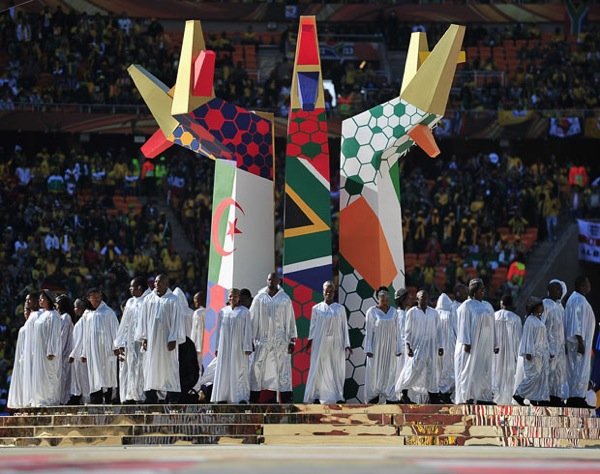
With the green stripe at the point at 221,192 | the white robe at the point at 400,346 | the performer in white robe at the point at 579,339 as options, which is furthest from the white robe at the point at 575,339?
the green stripe at the point at 221,192

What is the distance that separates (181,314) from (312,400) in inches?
95.8

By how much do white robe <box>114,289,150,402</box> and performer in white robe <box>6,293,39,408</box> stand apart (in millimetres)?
1602

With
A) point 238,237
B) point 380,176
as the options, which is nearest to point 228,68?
point 380,176

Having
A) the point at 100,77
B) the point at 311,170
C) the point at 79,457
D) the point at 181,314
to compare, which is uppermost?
the point at 100,77

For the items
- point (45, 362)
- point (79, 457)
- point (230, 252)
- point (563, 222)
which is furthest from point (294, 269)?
point (563, 222)

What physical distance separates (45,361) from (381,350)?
5.09 m

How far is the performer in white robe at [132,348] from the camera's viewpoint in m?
22.1

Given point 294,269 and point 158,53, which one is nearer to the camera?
point 294,269

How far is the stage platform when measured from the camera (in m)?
20.0

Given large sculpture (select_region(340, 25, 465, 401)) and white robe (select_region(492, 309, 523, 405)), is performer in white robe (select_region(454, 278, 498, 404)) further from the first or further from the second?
large sculpture (select_region(340, 25, 465, 401))

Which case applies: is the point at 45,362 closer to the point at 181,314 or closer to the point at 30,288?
the point at 181,314

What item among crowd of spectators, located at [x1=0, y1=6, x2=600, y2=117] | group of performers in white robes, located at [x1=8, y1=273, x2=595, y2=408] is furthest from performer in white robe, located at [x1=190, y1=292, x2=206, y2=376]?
crowd of spectators, located at [x1=0, y1=6, x2=600, y2=117]

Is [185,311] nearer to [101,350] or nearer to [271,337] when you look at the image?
[271,337]

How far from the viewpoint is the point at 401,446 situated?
19.5 metres
